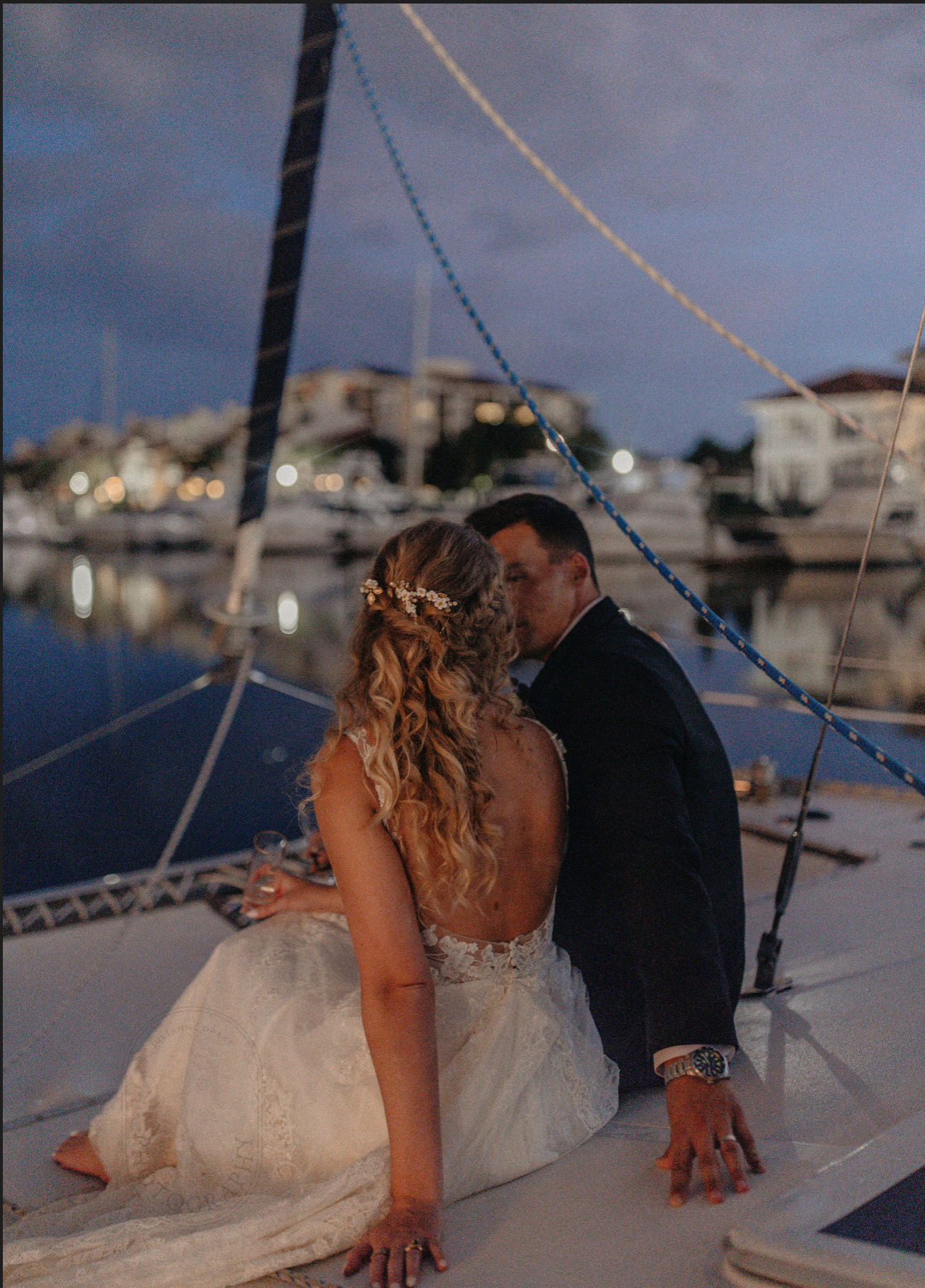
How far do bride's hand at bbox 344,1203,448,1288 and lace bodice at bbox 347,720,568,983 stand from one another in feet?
0.94

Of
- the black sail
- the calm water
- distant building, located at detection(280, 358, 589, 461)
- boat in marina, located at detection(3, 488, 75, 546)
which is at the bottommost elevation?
the calm water

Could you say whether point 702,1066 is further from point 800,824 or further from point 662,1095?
point 800,824

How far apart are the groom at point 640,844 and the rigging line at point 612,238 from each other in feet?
1.88

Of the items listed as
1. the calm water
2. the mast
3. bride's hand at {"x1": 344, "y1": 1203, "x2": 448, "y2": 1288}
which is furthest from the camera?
the calm water

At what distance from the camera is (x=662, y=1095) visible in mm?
1458

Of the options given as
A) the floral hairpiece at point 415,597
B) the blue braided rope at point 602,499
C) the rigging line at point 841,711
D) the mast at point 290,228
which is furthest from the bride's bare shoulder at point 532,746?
the mast at point 290,228

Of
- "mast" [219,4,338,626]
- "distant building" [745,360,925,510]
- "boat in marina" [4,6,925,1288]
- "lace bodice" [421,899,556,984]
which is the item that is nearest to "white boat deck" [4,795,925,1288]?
"boat in marina" [4,6,925,1288]

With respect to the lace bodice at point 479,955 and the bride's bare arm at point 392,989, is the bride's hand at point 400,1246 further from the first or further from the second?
the lace bodice at point 479,955

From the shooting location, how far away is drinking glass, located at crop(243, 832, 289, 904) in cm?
166

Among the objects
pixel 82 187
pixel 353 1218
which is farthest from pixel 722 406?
pixel 82 187

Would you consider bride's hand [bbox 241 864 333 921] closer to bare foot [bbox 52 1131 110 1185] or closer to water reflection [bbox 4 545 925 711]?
bare foot [bbox 52 1131 110 1185]

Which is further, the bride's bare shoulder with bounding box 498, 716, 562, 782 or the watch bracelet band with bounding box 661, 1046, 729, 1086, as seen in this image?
the bride's bare shoulder with bounding box 498, 716, 562, 782

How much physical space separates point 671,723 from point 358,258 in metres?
24.5

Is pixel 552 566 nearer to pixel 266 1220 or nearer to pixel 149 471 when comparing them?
pixel 266 1220
